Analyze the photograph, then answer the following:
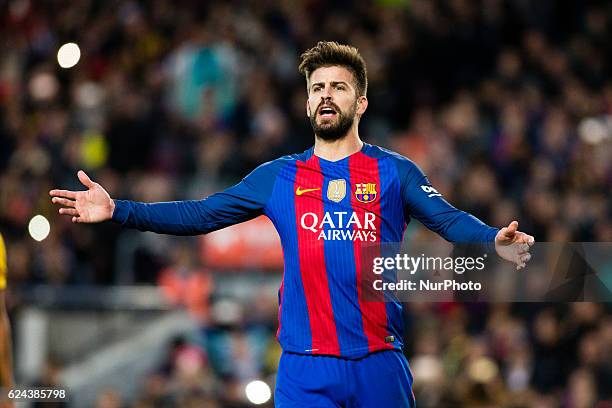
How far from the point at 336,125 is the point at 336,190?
0.34 m

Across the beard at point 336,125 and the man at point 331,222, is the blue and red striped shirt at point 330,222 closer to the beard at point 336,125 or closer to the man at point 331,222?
the man at point 331,222

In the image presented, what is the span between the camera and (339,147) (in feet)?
21.3

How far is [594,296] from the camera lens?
657 centimetres

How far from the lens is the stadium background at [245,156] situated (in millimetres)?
12547

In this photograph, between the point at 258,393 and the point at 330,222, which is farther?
the point at 258,393

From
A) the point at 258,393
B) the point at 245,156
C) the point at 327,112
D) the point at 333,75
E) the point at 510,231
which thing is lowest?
the point at 258,393

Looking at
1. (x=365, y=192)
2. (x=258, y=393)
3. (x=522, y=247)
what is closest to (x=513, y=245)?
(x=522, y=247)

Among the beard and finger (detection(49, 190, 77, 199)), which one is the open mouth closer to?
the beard

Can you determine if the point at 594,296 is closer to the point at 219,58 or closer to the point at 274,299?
the point at 274,299

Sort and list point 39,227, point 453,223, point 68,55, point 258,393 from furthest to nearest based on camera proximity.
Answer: point 68,55, point 39,227, point 258,393, point 453,223

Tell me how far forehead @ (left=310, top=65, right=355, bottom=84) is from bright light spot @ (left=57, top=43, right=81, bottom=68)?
7.76 meters

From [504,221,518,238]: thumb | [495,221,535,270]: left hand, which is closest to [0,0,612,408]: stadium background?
[495,221,535,270]: left hand

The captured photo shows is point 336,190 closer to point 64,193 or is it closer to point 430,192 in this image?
point 430,192

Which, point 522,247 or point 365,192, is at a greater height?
point 365,192
